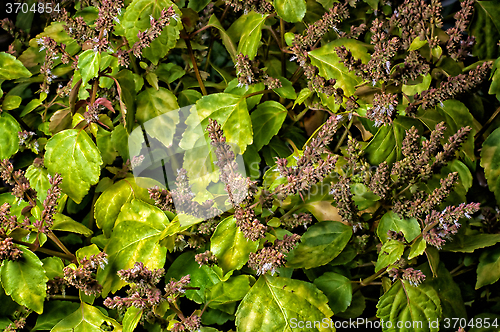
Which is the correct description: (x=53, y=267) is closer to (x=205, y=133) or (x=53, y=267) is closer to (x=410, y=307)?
(x=205, y=133)

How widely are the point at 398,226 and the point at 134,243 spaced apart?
0.56 m

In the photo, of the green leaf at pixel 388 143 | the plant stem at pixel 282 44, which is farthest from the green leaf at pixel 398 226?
the plant stem at pixel 282 44

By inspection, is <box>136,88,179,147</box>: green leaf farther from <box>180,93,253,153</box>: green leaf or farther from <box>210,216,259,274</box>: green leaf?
<box>210,216,259,274</box>: green leaf

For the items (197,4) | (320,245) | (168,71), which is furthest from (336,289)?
(197,4)

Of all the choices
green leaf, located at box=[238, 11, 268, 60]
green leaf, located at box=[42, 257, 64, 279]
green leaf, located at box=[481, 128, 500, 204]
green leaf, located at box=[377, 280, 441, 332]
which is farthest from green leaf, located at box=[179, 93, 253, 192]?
green leaf, located at box=[481, 128, 500, 204]

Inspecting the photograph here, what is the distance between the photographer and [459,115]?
3.06 feet

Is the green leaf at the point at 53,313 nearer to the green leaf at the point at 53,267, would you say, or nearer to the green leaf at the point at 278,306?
the green leaf at the point at 53,267

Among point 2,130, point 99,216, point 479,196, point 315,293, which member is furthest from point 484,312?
point 2,130

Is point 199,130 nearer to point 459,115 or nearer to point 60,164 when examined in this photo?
point 60,164

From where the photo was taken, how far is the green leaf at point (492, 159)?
94cm

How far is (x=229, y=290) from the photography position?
83 cm

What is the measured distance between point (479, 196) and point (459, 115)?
0.27 meters

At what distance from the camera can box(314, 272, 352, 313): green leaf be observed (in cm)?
87

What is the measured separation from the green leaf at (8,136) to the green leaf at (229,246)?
0.60 meters
